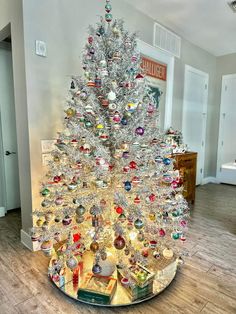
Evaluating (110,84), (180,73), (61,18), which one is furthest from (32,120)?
(180,73)

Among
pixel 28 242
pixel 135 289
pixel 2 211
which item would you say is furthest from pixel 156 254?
pixel 2 211

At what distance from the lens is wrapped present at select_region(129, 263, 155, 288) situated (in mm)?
1593

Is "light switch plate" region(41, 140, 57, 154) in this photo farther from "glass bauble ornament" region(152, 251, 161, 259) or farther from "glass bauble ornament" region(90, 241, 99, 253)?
"glass bauble ornament" region(152, 251, 161, 259)

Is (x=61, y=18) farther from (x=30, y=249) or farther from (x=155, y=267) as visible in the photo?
(x=155, y=267)

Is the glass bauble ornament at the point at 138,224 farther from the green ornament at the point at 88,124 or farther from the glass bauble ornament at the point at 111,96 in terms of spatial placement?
the glass bauble ornament at the point at 111,96

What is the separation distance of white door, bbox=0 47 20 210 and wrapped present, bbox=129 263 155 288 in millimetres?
2190

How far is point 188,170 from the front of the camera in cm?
342

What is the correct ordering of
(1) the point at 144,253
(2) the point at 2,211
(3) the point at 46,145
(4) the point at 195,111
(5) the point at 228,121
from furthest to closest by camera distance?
(5) the point at 228,121, (4) the point at 195,111, (2) the point at 2,211, (3) the point at 46,145, (1) the point at 144,253

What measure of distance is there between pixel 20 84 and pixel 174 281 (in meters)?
2.23

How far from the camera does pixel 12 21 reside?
6.90 feet

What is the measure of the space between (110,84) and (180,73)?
9.02 feet

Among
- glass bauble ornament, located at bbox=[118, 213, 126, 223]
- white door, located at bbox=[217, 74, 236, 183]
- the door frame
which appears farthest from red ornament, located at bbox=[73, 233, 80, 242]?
white door, located at bbox=[217, 74, 236, 183]

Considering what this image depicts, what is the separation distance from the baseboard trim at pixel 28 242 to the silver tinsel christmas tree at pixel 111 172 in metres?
0.54

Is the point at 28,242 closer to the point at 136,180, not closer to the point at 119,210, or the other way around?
the point at 119,210
